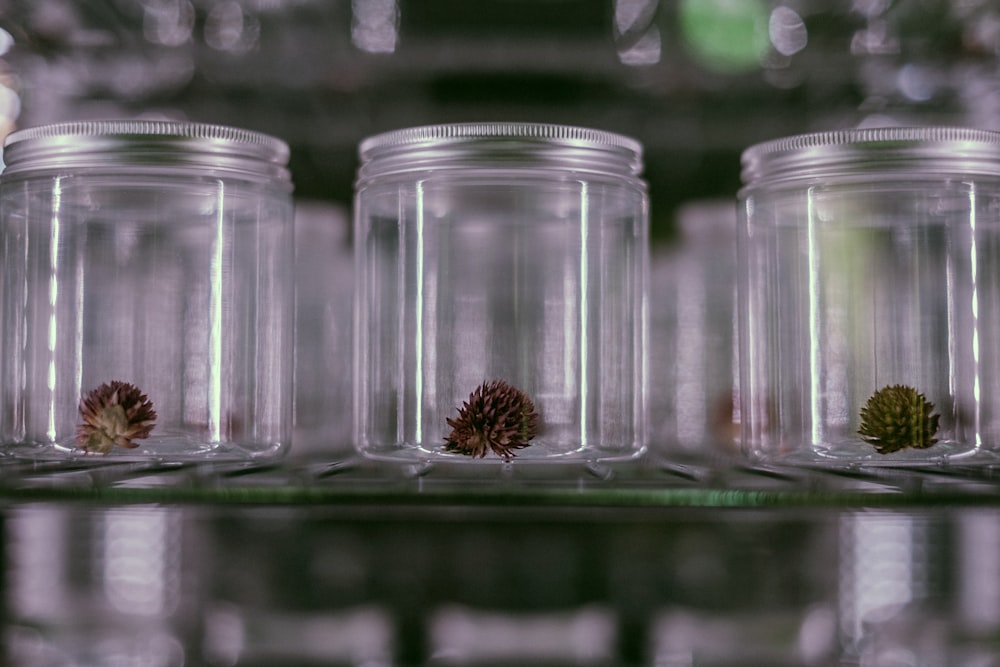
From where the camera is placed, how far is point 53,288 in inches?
21.0

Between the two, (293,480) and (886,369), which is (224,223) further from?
(886,369)

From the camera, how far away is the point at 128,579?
0.68m

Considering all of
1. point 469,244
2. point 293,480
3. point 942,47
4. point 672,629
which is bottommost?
point 672,629

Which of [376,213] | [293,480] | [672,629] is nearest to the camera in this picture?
[293,480]

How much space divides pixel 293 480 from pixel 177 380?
0.40 feet

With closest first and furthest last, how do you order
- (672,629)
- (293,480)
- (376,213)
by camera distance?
1. (293,480)
2. (376,213)
3. (672,629)

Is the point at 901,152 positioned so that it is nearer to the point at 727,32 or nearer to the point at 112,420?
the point at 727,32

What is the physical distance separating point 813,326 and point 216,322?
0.33m

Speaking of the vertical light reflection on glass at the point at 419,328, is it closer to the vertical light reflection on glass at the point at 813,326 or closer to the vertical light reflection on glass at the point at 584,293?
the vertical light reflection on glass at the point at 584,293

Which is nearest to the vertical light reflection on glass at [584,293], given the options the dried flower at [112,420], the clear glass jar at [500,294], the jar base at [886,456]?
the clear glass jar at [500,294]

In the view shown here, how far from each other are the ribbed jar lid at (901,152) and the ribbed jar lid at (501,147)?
0.10 metres

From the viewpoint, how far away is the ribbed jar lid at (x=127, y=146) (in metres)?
0.50

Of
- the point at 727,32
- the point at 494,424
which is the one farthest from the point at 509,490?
the point at 727,32

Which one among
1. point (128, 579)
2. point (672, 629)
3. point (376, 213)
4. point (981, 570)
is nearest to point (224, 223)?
point (376, 213)
